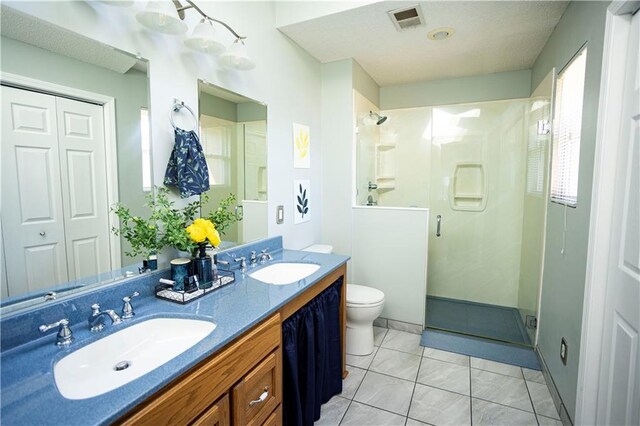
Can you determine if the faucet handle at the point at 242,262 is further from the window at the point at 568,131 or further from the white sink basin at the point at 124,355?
the window at the point at 568,131

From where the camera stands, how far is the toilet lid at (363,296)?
7.63 ft

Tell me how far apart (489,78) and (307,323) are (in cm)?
307

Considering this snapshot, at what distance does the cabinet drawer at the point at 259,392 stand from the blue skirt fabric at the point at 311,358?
0.12 m

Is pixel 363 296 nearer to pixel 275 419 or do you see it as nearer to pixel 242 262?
pixel 242 262

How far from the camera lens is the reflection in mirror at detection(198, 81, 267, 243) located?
1725 millimetres

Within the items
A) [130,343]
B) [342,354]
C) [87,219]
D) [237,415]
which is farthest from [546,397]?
[87,219]

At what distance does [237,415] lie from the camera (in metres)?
1.10

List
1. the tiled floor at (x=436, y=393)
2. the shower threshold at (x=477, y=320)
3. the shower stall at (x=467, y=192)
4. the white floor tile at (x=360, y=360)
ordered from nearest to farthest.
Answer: the tiled floor at (x=436, y=393) → the white floor tile at (x=360, y=360) → the shower threshold at (x=477, y=320) → the shower stall at (x=467, y=192)

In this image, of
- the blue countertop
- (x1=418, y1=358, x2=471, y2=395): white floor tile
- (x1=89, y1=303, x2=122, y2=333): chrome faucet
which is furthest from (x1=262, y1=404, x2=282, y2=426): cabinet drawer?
(x1=418, y1=358, x2=471, y2=395): white floor tile

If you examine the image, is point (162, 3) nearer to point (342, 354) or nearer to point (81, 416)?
point (81, 416)

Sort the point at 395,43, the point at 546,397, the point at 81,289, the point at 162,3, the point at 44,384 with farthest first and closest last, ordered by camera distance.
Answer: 1. the point at 395,43
2. the point at 546,397
3. the point at 162,3
4. the point at 81,289
5. the point at 44,384

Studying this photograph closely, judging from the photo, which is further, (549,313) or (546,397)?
(549,313)

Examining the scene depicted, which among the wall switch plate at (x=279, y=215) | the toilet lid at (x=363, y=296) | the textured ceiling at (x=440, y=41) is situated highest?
the textured ceiling at (x=440, y=41)

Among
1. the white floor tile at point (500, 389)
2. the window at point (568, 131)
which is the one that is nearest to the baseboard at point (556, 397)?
the white floor tile at point (500, 389)
